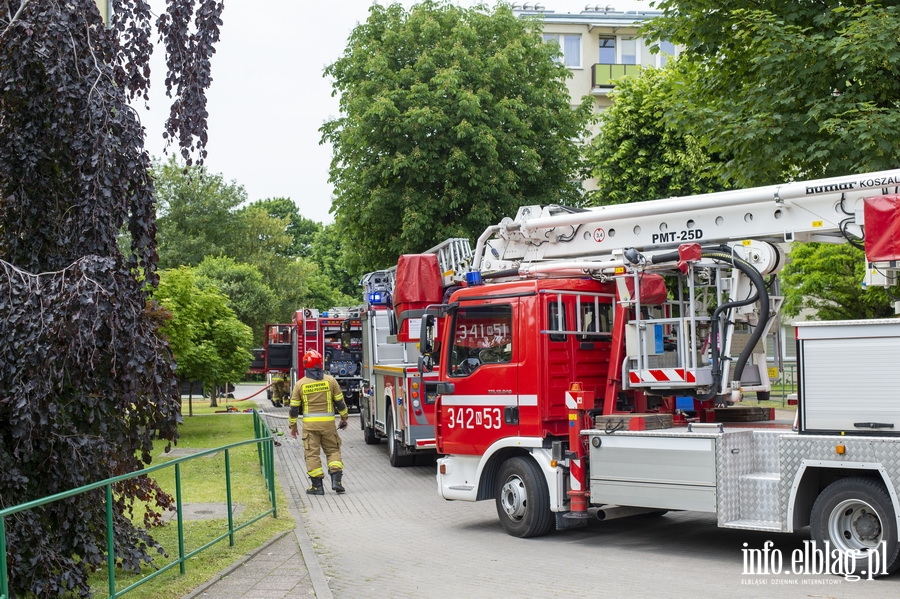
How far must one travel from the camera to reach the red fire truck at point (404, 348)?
14883 millimetres

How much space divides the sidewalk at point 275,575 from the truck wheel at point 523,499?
2062 millimetres

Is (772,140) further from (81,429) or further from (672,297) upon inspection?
(81,429)

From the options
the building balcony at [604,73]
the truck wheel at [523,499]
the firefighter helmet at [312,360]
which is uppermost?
the building balcony at [604,73]

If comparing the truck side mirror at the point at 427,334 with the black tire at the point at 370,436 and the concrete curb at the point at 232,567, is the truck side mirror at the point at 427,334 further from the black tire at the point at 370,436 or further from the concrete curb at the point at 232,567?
the black tire at the point at 370,436

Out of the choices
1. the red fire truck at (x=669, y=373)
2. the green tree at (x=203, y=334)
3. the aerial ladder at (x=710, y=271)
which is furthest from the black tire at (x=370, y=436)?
the aerial ladder at (x=710, y=271)

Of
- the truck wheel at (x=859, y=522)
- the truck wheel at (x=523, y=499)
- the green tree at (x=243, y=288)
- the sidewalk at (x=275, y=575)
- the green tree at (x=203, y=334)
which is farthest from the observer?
the green tree at (x=243, y=288)

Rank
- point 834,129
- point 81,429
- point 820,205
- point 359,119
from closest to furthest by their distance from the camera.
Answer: point 81,429, point 820,205, point 834,129, point 359,119

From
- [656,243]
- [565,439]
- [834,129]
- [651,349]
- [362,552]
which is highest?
[834,129]

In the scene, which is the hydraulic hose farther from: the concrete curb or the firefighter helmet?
the firefighter helmet

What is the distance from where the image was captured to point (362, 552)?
33.9 feet

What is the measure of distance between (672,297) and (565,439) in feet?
5.96

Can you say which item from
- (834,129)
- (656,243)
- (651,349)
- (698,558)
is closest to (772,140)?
(834,129)

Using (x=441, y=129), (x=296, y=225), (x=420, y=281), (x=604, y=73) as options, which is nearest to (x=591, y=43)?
(x=604, y=73)

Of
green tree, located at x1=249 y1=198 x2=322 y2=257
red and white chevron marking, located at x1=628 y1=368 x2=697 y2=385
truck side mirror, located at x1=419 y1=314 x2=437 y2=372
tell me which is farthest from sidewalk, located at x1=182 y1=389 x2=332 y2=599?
green tree, located at x1=249 y1=198 x2=322 y2=257
